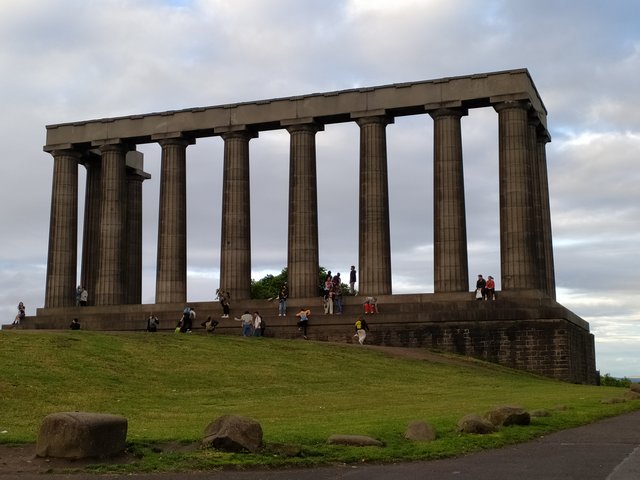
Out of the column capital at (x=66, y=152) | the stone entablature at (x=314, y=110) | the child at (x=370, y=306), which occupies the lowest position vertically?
the child at (x=370, y=306)

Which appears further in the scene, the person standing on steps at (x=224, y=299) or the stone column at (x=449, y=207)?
the stone column at (x=449, y=207)

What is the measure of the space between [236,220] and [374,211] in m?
10.6

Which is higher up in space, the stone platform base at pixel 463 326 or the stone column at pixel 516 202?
the stone column at pixel 516 202

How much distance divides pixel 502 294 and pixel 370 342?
9.36m

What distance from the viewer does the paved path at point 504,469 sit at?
15.1m

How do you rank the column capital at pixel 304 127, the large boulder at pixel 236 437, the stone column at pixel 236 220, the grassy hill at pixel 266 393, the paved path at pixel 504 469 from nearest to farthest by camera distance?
the paved path at pixel 504 469 < the large boulder at pixel 236 437 < the grassy hill at pixel 266 393 < the stone column at pixel 236 220 < the column capital at pixel 304 127

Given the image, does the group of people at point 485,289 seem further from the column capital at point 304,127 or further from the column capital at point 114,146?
the column capital at point 114,146

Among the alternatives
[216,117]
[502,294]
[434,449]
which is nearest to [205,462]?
[434,449]

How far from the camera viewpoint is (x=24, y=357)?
3506 centimetres

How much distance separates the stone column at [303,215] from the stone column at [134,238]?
54.5 feet

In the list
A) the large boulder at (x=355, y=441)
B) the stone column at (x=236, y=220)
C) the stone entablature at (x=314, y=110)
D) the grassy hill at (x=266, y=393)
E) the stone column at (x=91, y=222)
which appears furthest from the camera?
the stone column at (x=91, y=222)

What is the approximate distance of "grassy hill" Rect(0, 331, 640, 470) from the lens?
19141mm

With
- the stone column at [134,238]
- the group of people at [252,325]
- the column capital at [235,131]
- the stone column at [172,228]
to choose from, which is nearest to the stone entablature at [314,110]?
the column capital at [235,131]

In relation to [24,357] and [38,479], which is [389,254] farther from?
[38,479]
